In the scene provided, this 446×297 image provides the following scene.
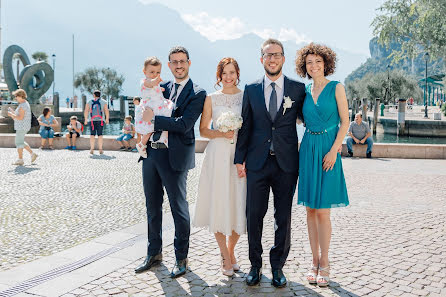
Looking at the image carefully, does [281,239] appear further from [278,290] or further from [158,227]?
[158,227]

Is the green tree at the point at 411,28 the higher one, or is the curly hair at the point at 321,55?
the green tree at the point at 411,28

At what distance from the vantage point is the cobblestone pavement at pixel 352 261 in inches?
140

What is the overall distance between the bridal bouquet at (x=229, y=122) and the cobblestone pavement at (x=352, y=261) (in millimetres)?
1326

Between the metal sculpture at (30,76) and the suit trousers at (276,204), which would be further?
the metal sculpture at (30,76)

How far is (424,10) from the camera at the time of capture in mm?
24734

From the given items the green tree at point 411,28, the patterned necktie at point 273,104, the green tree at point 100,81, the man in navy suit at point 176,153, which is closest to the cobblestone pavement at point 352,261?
the man in navy suit at point 176,153

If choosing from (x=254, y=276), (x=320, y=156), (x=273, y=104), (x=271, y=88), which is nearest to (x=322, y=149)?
(x=320, y=156)

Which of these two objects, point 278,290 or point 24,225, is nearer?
point 278,290

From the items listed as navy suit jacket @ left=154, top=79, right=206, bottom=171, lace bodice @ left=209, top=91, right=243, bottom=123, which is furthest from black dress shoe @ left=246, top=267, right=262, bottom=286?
lace bodice @ left=209, top=91, right=243, bottom=123

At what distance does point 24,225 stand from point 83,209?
103cm

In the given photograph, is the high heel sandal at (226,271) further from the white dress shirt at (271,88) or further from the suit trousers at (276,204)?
the white dress shirt at (271,88)

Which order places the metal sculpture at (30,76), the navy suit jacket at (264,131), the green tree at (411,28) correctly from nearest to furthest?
the navy suit jacket at (264,131) → the green tree at (411,28) → the metal sculpture at (30,76)

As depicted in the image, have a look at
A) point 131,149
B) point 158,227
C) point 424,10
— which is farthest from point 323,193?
point 424,10

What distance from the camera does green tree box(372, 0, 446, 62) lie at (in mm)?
24422
